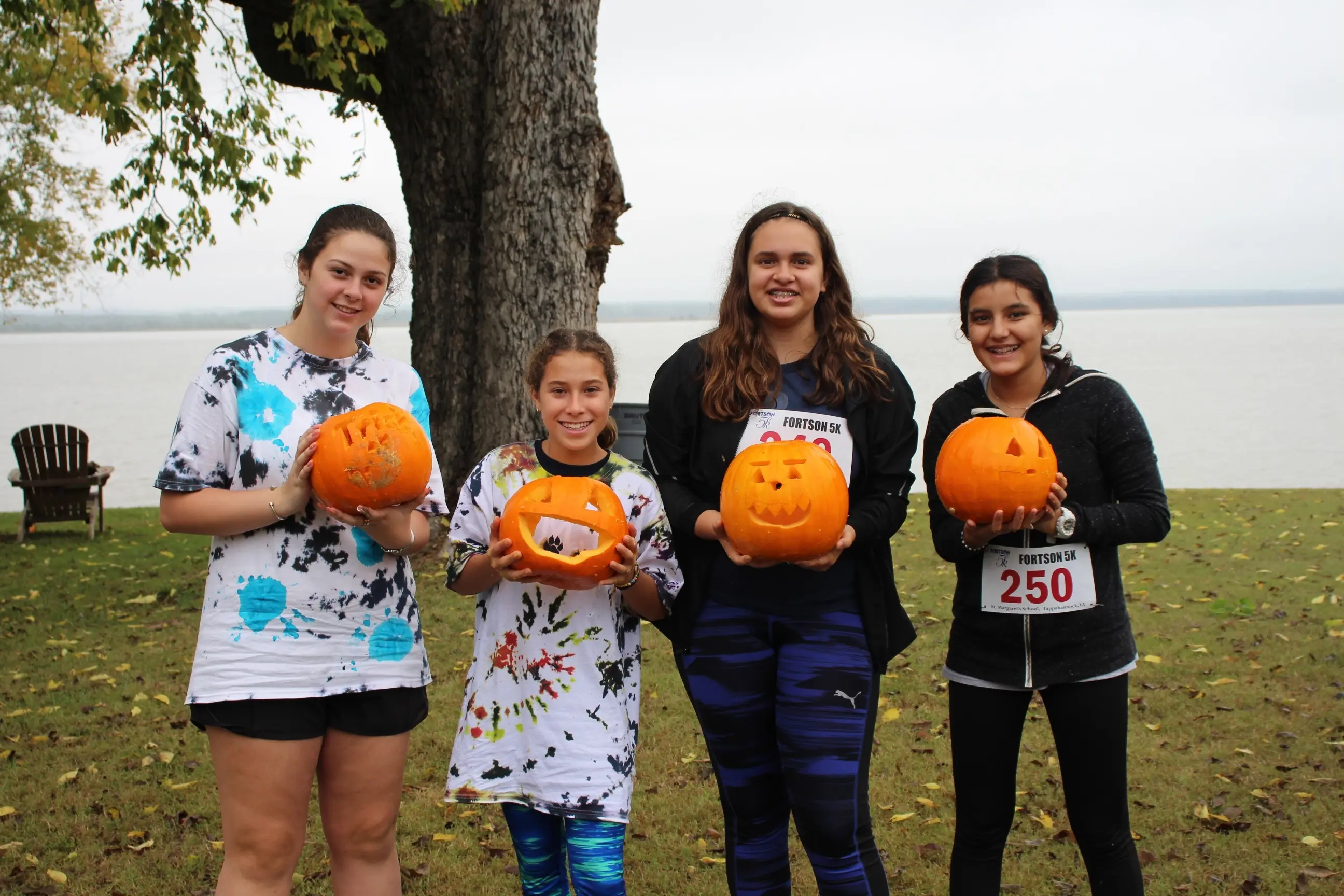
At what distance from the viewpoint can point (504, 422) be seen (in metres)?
9.64

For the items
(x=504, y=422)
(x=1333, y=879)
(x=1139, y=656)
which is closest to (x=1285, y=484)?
(x=1139, y=656)

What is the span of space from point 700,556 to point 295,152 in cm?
1300

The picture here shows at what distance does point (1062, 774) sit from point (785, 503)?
1.28 m

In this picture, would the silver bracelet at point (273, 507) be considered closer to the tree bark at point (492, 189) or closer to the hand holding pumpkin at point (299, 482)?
the hand holding pumpkin at point (299, 482)

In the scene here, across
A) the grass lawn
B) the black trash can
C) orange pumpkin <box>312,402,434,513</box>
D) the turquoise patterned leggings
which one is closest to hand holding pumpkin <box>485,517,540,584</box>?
orange pumpkin <box>312,402,434,513</box>

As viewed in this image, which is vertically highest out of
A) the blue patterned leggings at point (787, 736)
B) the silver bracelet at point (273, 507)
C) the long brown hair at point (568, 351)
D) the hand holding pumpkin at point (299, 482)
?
the long brown hair at point (568, 351)

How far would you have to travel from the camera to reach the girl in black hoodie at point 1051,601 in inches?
128

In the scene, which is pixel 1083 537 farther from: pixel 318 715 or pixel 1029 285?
pixel 318 715

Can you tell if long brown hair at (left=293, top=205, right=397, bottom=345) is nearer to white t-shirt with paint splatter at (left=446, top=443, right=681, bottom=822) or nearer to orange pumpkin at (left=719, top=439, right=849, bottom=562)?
white t-shirt with paint splatter at (left=446, top=443, right=681, bottom=822)

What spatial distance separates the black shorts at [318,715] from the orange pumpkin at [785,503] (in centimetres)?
107

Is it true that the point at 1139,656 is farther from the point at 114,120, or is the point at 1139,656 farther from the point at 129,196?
the point at 129,196

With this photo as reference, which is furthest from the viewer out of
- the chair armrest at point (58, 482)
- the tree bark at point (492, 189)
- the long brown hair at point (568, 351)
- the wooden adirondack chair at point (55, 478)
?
the wooden adirondack chair at point (55, 478)

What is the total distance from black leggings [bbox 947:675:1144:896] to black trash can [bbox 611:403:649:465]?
681 cm

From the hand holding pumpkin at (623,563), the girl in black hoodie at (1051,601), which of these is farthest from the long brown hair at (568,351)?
the girl in black hoodie at (1051,601)
